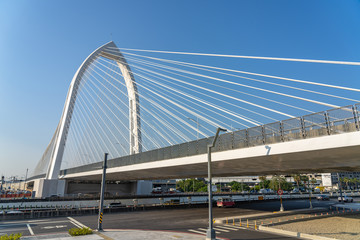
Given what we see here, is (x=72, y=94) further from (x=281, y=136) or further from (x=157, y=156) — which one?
(x=281, y=136)

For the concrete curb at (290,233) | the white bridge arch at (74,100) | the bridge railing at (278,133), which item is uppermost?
the white bridge arch at (74,100)

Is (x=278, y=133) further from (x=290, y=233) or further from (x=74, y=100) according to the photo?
(x=74, y=100)

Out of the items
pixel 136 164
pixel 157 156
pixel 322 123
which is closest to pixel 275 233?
pixel 322 123

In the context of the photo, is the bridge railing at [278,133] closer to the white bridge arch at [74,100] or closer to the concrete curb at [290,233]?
the concrete curb at [290,233]

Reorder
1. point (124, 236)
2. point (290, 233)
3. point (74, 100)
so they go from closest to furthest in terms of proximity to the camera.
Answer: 1. point (124, 236)
2. point (290, 233)
3. point (74, 100)

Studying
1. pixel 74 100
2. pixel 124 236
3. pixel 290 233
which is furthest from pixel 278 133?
pixel 74 100

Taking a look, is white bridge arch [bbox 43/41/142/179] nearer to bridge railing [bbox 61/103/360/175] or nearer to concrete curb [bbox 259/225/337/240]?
bridge railing [bbox 61/103/360/175]

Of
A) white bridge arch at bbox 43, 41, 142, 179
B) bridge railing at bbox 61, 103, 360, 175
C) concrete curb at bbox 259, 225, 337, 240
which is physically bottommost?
concrete curb at bbox 259, 225, 337, 240

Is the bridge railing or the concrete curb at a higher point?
the bridge railing

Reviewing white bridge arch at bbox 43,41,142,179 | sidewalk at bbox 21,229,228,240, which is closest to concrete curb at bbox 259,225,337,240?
sidewalk at bbox 21,229,228,240

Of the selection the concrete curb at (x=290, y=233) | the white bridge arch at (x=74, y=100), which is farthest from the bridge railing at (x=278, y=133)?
the white bridge arch at (x=74, y=100)

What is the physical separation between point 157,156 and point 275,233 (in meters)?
12.9

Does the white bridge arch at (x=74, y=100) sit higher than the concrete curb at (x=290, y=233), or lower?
higher

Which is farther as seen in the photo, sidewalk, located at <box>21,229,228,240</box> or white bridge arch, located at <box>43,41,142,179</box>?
white bridge arch, located at <box>43,41,142,179</box>
